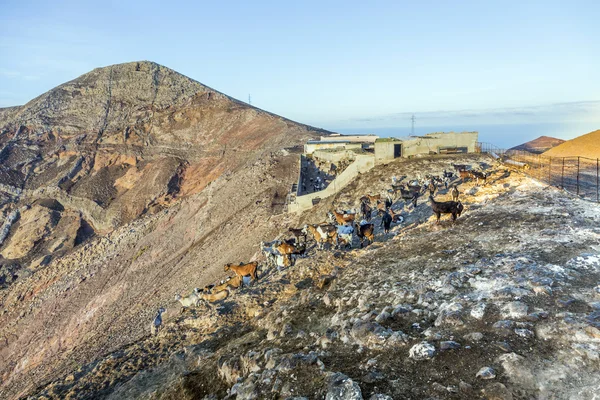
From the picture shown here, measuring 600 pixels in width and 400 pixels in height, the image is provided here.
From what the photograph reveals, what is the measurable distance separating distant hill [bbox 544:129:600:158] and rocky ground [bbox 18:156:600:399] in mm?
31628

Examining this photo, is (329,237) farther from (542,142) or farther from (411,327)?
(542,142)

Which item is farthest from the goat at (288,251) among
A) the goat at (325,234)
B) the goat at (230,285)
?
the goat at (230,285)

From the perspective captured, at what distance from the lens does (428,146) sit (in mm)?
28781

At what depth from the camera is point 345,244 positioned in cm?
1456

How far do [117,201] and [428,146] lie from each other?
4458 cm

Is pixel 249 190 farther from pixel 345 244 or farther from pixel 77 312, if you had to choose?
pixel 345 244

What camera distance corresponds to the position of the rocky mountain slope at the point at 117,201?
25.3m

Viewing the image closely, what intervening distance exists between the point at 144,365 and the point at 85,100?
79312mm

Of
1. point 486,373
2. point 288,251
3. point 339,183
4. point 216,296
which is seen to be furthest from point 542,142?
point 486,373

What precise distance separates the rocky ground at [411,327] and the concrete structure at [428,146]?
1445 centimetres

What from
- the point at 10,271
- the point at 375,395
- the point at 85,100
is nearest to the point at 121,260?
the point at 10,271

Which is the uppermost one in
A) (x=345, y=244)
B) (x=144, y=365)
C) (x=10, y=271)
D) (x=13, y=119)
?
(x=13, y=119)

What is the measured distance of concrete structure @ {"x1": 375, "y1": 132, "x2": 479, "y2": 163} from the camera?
28.2 meters

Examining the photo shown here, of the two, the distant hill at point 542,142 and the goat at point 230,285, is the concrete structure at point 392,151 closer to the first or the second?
the goat at point 230,285
